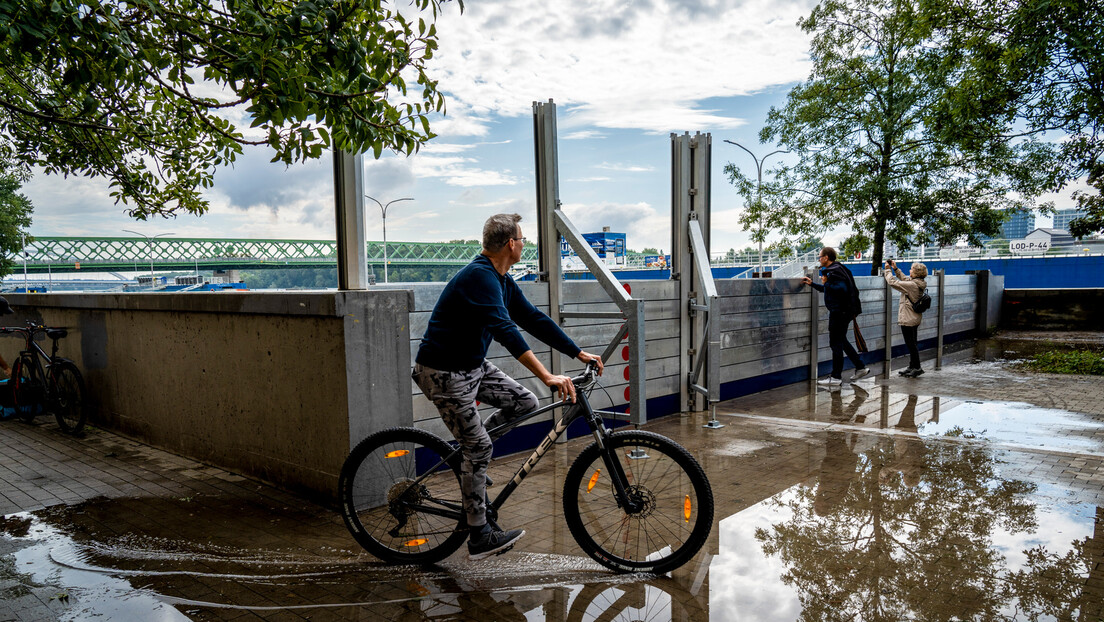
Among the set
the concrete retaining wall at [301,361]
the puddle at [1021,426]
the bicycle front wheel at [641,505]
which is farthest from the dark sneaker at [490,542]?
the puddle at [1021,426]

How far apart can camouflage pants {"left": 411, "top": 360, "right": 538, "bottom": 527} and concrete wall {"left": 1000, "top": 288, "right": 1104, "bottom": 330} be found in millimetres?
20667

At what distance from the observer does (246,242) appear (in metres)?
6.35

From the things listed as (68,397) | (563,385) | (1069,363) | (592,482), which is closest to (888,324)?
(1069,363)

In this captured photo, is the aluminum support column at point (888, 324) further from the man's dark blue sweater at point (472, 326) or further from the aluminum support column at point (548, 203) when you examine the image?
the man's dark blue sweater at point (472, 326)

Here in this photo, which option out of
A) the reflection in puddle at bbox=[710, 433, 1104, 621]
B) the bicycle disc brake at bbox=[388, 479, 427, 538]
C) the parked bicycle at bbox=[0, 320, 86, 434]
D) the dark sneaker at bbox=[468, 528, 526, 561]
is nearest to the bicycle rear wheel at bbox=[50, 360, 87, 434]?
the parked bicycle at bbox=[0, 320, 86, 434]

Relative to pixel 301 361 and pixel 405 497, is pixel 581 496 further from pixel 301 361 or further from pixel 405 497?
pixel 301 361

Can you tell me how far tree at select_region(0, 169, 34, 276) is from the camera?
26.0 meters

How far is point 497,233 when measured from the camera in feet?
12.9

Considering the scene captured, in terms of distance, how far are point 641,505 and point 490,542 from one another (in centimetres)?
86

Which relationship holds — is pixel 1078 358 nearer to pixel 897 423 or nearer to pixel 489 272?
pixel 897 423

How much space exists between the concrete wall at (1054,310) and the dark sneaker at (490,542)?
2071 cm

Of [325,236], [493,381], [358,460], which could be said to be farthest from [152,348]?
[493,381]

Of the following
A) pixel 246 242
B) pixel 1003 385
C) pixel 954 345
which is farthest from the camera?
pixel 954 345

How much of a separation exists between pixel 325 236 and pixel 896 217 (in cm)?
1617
